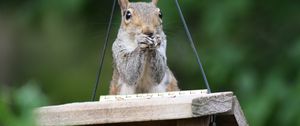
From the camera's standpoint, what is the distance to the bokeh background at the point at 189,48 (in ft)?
14.8

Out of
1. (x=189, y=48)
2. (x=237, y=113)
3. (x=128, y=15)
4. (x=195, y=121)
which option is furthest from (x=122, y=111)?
(x=189, y=48)

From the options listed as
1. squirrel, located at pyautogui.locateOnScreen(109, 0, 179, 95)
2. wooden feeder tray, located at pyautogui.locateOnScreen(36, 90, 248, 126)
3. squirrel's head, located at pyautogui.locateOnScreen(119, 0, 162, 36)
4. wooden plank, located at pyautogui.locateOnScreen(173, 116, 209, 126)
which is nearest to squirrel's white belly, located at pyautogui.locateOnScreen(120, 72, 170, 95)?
squirrel, located at pyautogui.locateOnScreen(109, 0, 179, 95)

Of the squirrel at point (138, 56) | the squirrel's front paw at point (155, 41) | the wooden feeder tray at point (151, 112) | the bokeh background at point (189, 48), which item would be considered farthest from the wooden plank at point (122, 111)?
the bokeh background at point (189, 48)

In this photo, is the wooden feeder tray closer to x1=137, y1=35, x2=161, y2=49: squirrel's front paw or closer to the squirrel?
x1=137, y1=35, x2=161, y2=49: squirrel's front paw

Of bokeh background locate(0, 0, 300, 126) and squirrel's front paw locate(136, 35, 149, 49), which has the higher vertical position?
squirrel's front paw locate(136, 35, 149, 49)

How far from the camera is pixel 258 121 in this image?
4277 millimetres

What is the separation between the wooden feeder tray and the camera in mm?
2475

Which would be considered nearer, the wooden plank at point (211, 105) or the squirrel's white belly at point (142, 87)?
the wooden plank at point (211, 105)

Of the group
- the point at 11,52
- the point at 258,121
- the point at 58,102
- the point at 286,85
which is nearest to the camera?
the point at 258,121

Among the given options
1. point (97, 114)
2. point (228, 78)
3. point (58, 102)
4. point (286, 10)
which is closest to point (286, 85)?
point (228, 78)

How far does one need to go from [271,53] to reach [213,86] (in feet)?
1.36

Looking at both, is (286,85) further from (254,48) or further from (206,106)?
(206,106)

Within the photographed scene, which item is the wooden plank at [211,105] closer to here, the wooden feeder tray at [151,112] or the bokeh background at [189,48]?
the wooden feeder tray at [151,112]

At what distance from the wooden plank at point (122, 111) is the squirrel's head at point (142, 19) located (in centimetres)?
43
